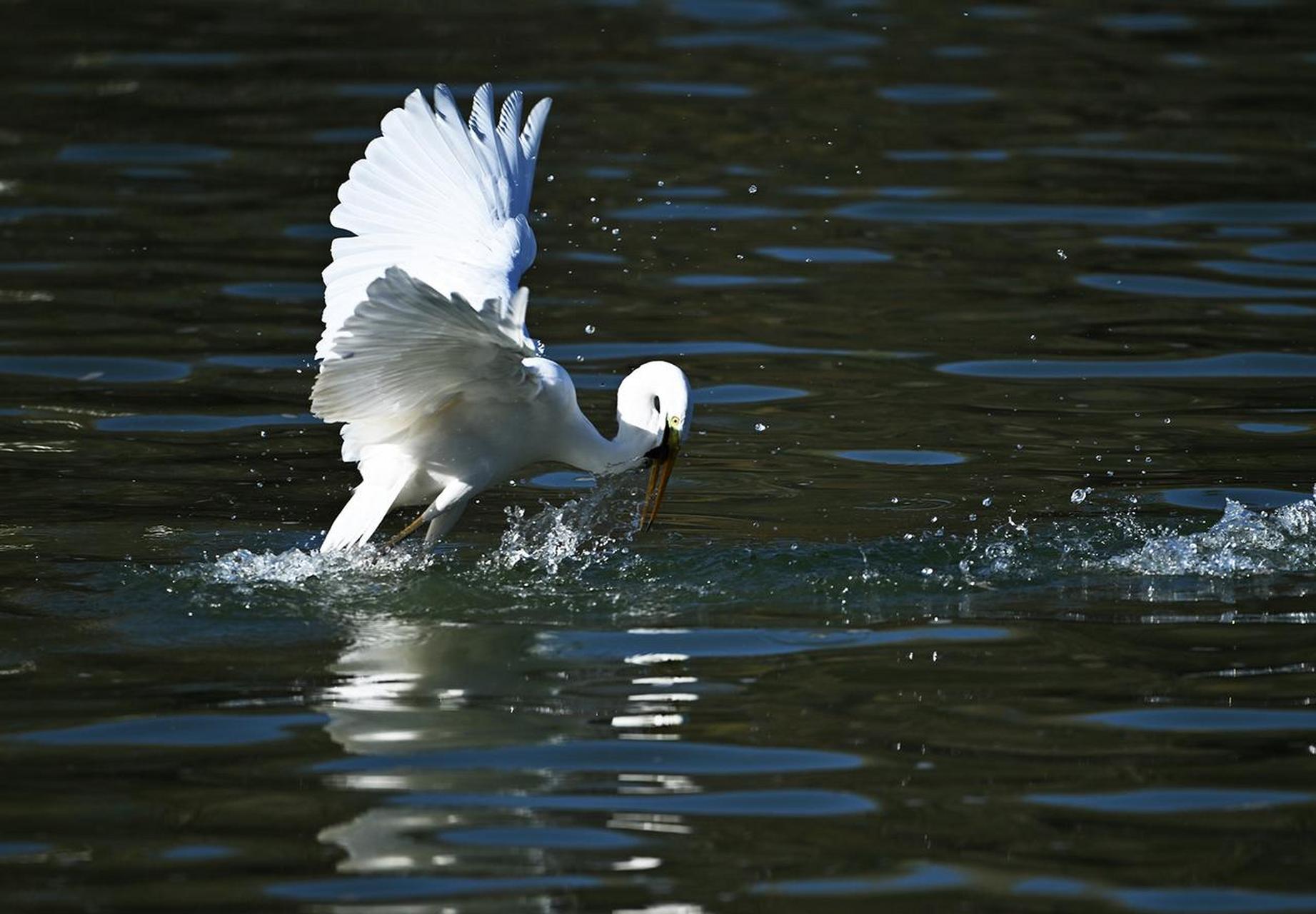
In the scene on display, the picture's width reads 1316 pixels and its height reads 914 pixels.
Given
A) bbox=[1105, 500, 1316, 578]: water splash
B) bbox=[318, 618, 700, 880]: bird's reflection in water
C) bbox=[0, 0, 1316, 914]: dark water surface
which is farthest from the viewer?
bbox=[1105, 500, 1316, 578]: water splash

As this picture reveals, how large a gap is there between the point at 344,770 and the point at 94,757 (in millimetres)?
733

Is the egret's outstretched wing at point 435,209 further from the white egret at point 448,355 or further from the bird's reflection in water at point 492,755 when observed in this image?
the bird's reflection in water at point 492,755

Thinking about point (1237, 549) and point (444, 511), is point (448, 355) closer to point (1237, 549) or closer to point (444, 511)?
point (444, 511)

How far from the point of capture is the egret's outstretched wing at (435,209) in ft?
26.4

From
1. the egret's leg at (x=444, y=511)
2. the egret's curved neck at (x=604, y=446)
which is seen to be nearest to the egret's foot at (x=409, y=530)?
the egret's leg at (x=444, y=511)

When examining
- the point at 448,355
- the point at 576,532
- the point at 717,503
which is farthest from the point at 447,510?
the point at 717,503

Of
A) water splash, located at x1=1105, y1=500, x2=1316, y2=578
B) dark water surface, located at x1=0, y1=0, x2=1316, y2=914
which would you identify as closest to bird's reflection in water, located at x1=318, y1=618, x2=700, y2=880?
dark water surface, located at x1=0, y1=0, x2=1316, y2=914

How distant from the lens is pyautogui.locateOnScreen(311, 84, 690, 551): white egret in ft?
22.4

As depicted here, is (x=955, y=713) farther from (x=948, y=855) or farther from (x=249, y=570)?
(x=249, y=570)

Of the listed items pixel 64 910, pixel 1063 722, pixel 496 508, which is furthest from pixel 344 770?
pixel 496 508

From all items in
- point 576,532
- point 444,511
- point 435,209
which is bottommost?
point 576,532

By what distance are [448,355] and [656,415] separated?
0.94 metres

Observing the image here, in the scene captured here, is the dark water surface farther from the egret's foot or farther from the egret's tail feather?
the egret's tail feather

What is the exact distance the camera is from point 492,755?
5.66 m
